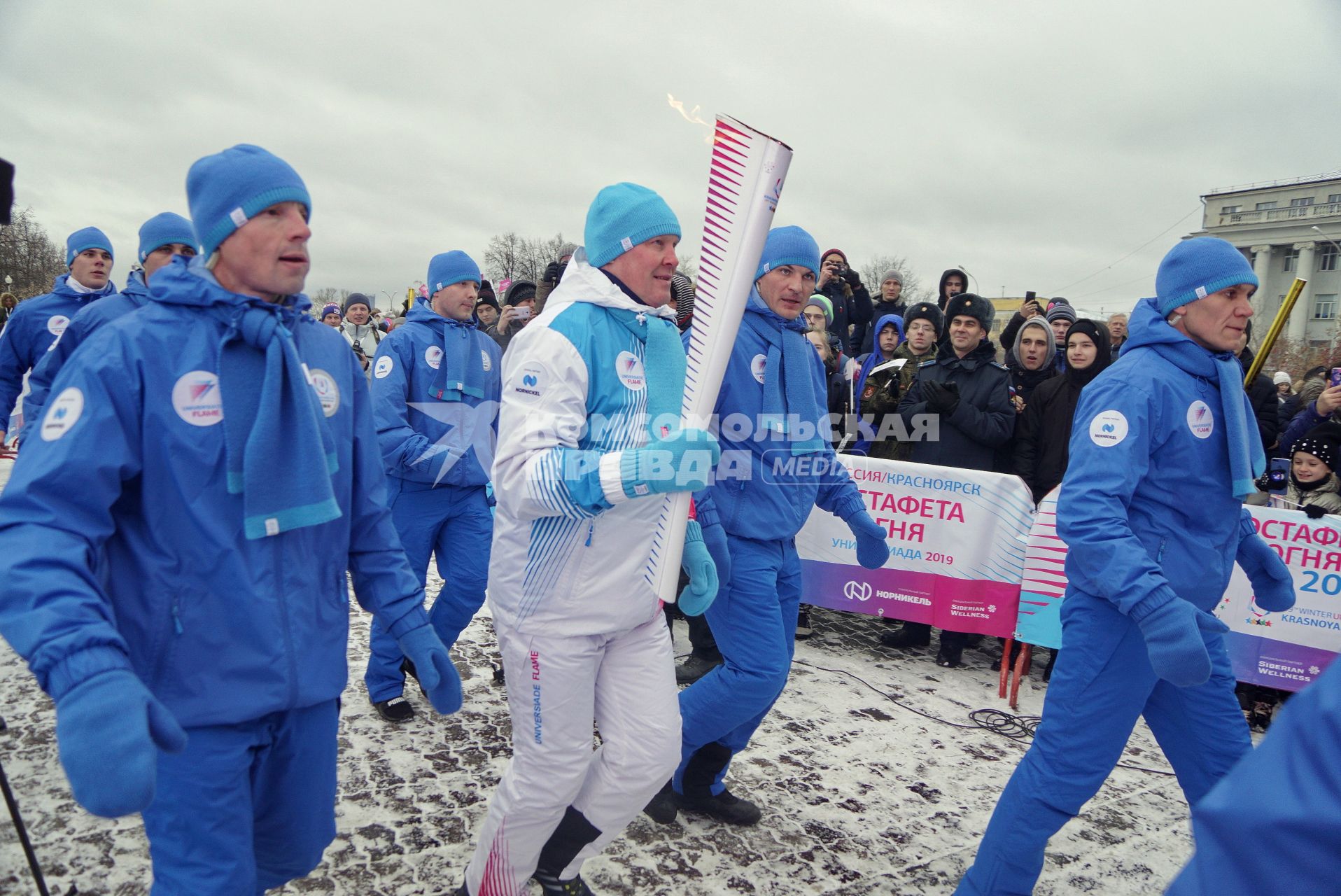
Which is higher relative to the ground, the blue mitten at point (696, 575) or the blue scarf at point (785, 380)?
the blue scarf at point (785, 380)

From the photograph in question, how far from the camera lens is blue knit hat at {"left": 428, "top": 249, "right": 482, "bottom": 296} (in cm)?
482

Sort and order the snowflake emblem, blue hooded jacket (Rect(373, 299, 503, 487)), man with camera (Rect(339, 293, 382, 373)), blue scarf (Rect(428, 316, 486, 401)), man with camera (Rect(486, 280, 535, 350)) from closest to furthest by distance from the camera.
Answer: blue hooded jacket (Rect(373, 299, 503, 487)) → the snowflake emblem → blue scarf (Rect(428, 316, 486, 401)) → man with camera (Rect(486, 280, 535, 350)) → man with camera (Rect(339, 293, 382, 373))

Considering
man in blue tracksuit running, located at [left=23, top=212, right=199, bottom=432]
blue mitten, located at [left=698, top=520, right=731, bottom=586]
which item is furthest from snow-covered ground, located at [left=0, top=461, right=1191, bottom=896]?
man in blue tracksuit running, located at [left=23, top=212, right=199, bottom=432]

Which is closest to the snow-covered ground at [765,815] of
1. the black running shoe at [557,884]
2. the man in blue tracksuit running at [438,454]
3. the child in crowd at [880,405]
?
the black running shoe at [557,884]

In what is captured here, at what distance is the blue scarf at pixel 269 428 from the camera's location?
6.21 feet

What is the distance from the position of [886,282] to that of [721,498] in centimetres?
650

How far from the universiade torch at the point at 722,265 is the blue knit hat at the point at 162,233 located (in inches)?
139

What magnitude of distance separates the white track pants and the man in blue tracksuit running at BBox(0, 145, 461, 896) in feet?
1.85

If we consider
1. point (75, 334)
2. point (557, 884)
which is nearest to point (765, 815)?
point (557, 884)

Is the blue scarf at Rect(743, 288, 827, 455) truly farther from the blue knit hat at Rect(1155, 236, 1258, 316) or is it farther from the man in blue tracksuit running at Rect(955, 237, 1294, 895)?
A: the blue knit hat at Rect(1155, 236, 1258, 316)

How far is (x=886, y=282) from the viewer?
9.26 metres

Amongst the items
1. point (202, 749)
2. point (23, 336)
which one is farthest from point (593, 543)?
point (23, 336)

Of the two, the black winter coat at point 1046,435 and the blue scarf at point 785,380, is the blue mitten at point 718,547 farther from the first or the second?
the black winter coat at point 1046,435

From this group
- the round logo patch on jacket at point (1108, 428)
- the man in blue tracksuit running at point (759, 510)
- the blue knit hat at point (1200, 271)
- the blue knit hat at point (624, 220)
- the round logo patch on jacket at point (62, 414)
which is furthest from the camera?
the man in blue tracksuit running at point (759, 510)
